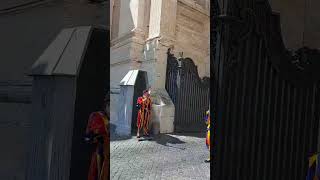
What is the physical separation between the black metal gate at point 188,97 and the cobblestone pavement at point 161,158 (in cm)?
6

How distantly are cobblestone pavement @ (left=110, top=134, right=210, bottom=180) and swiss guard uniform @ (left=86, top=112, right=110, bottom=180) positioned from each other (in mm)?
76

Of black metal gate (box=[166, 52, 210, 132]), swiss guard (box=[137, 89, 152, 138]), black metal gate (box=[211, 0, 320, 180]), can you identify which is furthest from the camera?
black metal gate (box=[211, 0, 320, 180])

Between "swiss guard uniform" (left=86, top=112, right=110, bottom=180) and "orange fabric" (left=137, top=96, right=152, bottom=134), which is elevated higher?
"orange fabric" (left=137, top=96, right=152, bottom=134)

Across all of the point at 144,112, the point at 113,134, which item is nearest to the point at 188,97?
the point at 144,112

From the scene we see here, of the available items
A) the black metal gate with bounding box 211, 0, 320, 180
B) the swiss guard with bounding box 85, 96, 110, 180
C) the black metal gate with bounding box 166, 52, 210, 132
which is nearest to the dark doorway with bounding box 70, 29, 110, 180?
the swiss guard with bounding box 85, 96, 110, 180

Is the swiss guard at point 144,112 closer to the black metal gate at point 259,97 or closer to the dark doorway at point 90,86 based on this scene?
the dark doorway at point 90,86

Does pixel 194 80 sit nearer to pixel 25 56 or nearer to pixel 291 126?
pixel 25 56

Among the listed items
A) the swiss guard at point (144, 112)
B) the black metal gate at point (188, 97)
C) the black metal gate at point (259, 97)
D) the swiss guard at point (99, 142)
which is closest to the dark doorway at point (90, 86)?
the swiss guard at point (99, 142)

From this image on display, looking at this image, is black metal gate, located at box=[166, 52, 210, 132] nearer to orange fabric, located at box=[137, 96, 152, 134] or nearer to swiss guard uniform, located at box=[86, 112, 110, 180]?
orange fabric, located at box=[137, 96, 152, 134]

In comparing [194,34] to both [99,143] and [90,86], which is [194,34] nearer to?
[90,86]

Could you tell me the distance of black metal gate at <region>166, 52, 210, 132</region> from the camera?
63.0 inches

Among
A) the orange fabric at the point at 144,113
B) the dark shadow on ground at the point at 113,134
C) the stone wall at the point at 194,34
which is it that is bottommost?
the dark shadow on ground at the point at 113,134

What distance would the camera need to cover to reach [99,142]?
5.17ft

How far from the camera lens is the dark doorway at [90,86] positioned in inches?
60.2
